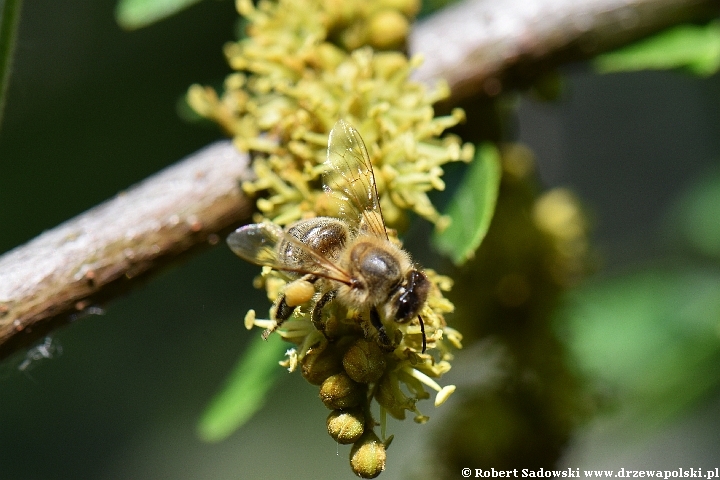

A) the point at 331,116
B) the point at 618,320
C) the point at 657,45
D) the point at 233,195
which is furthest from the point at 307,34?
the point at 618,320

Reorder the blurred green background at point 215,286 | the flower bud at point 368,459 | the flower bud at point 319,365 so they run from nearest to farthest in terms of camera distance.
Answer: the flower bud at point 368,459
the flower bud at point 319,365
the blurred green background at point 215,286

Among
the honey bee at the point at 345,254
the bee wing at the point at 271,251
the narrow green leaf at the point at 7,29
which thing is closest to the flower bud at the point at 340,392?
the honey bee at the point at 345,254

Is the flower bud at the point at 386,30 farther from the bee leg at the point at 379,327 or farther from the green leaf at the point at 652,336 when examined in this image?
the green leaf at the point at 652,336

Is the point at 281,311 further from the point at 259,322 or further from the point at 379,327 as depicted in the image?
the point at 379,327

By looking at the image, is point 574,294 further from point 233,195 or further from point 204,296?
point 204,296

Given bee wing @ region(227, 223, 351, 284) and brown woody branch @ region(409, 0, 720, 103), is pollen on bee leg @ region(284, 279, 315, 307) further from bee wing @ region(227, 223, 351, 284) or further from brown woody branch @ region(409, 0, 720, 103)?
brown woody branch @ region(409, 0, 720, 103)

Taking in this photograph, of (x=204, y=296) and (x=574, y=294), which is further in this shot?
(x=204, y=296)

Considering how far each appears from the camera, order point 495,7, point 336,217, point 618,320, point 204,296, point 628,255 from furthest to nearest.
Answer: point 204,296, point 628,255, point 618,320, point 495,7, point 336,217

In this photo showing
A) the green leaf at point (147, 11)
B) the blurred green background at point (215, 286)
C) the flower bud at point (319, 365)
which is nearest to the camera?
the flower bud at point (319, 365)

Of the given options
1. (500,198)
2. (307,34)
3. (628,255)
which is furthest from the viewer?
(628,255)
